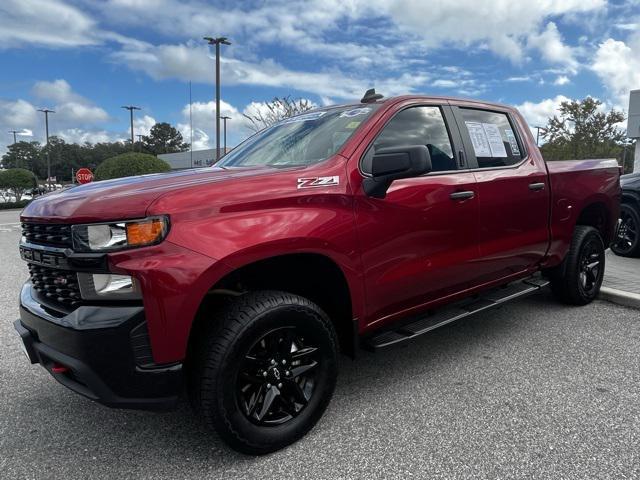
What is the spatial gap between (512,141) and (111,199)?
3267mm

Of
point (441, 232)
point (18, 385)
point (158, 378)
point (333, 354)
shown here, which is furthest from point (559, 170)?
point (18, 385)

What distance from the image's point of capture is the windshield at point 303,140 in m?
3.11

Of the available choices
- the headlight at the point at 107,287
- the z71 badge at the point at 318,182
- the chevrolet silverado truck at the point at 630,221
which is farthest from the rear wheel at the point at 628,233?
the headlight at the point at 107,287

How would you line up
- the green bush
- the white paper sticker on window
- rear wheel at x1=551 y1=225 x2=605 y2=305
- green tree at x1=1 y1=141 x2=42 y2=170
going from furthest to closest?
green tree at x1=1 y1=141 x2=42 y2=170 < the green bush < rear wheel at x1=551 y1=225 x2=605 y2=305 < the white paper sticker on window

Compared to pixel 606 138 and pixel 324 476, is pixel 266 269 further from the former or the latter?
pixel 606 138

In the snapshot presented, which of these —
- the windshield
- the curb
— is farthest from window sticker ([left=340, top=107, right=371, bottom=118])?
the curb

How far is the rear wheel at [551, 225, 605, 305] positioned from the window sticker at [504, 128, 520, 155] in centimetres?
117

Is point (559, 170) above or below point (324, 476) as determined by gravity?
above

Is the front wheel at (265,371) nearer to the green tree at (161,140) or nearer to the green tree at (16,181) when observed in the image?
the green tree at (16,181)

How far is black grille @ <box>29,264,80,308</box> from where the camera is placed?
232cm

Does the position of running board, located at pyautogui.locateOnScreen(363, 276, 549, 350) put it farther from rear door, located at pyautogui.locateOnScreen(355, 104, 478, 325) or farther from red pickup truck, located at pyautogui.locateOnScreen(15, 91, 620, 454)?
rear door, located at pyautogui.locateOnScreen(355, 104, 478, 325)

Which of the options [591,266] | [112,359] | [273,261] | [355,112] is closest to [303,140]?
[355,112]

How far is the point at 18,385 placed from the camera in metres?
3.45

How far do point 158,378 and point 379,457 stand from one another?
3.75 feet
